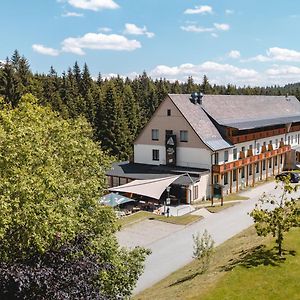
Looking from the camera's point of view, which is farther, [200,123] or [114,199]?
[200,123]

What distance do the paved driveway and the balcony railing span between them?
14.1 ft

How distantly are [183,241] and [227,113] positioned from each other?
25335 millimetres

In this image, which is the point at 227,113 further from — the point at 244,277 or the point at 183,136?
the point at 244,277

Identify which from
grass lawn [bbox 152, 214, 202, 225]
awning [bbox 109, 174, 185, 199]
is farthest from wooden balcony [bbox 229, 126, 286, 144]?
grass lawn [bbox 152, 214, 202, 225]

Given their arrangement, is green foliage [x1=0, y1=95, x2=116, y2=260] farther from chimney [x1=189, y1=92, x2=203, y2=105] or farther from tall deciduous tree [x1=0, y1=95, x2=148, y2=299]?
chimney [x1=189, y1=92, x2=203, y2=105]

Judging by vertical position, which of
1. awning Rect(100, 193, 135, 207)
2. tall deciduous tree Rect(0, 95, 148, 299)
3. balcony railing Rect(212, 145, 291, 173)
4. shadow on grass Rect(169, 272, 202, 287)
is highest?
tall deciduous tree Rect(0, 95, 148, 299)

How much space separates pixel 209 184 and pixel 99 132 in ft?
86.2

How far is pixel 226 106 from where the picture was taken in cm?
5259

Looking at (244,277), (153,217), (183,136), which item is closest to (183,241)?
(153,217)

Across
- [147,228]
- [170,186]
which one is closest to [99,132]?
[170,186]

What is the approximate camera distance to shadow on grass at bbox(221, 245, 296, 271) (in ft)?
64.7

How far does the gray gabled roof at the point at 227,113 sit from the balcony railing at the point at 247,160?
210cm

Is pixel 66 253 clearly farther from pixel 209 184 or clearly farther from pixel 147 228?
pixel 209 184

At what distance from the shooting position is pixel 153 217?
3594 centimetres
